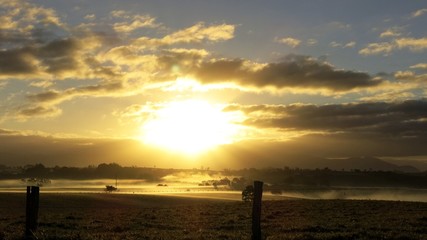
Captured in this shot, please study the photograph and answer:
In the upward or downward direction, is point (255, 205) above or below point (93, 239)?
above

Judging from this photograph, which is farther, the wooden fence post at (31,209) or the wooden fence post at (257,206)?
the wooden fence post at (31,209)

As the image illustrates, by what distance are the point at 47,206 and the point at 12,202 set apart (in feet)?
43.1

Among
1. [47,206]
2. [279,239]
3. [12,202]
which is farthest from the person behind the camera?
[12,202]

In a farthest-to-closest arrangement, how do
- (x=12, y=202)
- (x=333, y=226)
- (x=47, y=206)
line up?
A: (x=12, y=202), (x=47, y=206), (x=333, y=226)

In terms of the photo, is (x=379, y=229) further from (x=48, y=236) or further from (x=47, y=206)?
(x=47, y=206)

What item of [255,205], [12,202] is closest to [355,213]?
[255,205]

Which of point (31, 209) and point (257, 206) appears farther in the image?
point (31, 209)

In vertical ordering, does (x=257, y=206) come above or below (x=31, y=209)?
above

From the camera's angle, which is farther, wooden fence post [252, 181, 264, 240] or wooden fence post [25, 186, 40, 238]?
wooden fence post [25, 186, 40, 238]

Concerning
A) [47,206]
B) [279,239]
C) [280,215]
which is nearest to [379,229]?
[279,239]

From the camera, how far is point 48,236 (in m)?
25.6

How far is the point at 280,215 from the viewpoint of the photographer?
43.7 m

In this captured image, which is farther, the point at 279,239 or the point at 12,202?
the point at 12,202

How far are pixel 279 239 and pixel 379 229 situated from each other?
8.52m
